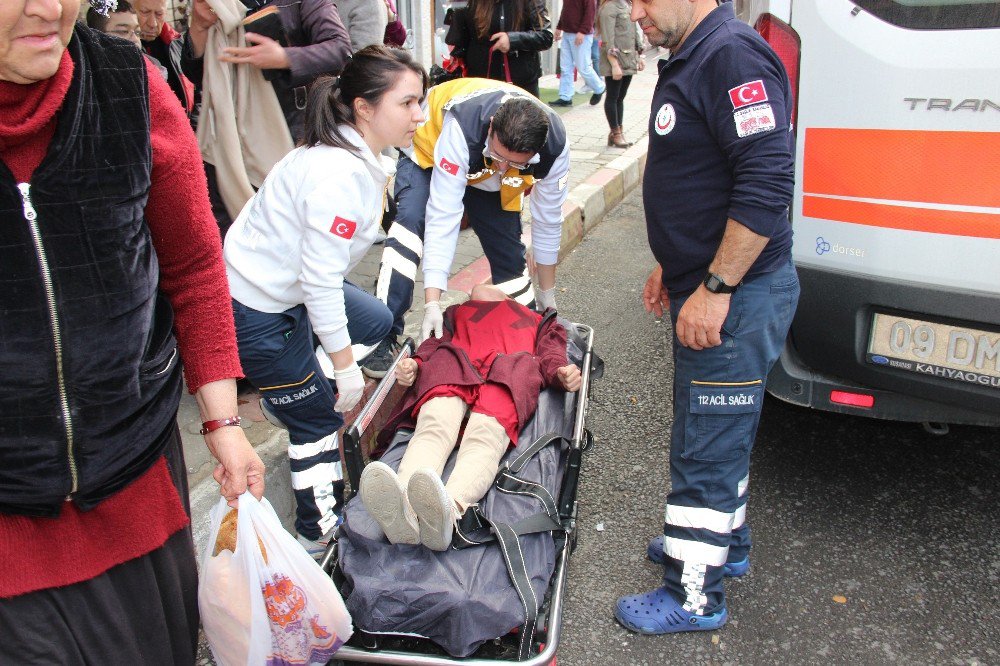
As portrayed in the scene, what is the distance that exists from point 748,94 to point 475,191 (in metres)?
1.97

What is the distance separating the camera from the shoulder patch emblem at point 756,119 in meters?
2.04

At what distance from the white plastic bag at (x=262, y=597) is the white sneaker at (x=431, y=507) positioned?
345mm

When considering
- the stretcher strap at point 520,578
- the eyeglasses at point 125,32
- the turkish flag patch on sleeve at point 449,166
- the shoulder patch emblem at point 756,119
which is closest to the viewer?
the shoulder patch emblem at point 756,119

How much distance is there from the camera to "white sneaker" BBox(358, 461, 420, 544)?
2.26 metres

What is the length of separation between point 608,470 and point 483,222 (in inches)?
52.3

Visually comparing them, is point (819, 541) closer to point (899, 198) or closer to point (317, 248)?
point (899, 198)

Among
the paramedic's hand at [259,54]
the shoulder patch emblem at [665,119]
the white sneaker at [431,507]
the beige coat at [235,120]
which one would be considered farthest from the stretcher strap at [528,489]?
the paramedic's hand at [259,54]

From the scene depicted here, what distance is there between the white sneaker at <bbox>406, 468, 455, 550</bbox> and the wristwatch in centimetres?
89

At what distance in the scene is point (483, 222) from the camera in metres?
3.95

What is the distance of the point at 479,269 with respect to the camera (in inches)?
203

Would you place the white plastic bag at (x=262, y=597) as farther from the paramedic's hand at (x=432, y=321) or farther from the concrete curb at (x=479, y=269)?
the paramedic's hand at (x=432, y=321)

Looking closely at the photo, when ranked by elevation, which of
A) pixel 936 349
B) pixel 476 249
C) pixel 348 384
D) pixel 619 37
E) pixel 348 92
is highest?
pixel 348 92

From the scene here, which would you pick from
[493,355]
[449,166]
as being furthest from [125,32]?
Answer: [493,355]

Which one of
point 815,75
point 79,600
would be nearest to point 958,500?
point 815,75
